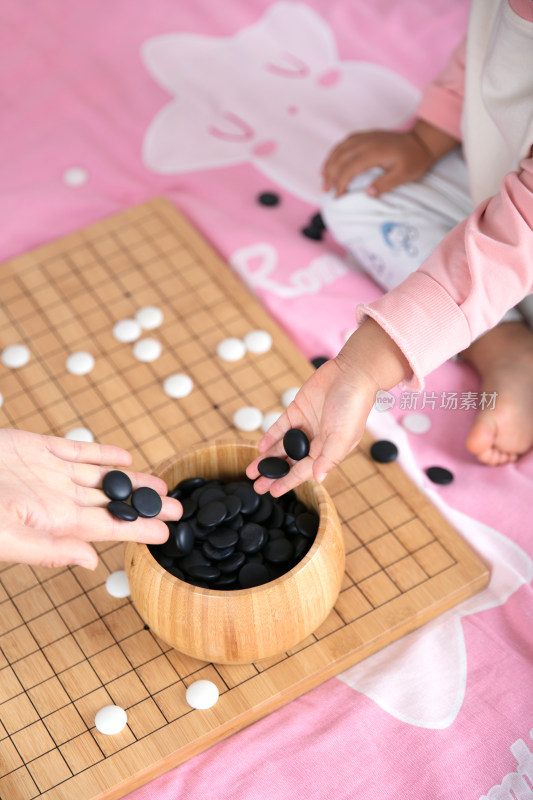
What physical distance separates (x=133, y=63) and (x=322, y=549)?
1.32 meters

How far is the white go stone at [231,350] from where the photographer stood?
125 cm

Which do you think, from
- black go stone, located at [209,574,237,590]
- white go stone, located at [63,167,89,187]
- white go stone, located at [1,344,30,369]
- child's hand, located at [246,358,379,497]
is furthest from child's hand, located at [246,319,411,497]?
white go stone, located at [63,167,89,187]

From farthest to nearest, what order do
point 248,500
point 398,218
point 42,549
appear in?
point 398,218, point 248,500, point 42,549

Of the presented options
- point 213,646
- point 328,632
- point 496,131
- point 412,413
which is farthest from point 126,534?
point 496,131

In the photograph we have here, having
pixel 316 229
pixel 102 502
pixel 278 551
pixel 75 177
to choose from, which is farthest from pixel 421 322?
pixel 75 177

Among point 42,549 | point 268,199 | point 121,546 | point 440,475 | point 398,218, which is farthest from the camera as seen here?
point 268,199

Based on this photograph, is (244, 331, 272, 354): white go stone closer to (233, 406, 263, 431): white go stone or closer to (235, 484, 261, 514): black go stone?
(233, 406, 263, 431): white go stone

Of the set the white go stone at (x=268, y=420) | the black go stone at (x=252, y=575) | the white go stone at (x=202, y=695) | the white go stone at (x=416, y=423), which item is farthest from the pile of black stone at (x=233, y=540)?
the white go stone at (x=416, y=423)

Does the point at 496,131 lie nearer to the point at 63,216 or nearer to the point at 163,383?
the point at 163,383

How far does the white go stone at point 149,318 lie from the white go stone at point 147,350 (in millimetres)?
38

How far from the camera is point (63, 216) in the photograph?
154cm

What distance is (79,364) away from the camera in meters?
1.25

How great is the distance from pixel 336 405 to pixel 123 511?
257 millimetres

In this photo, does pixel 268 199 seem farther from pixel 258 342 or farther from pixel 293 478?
pixel 293 478
